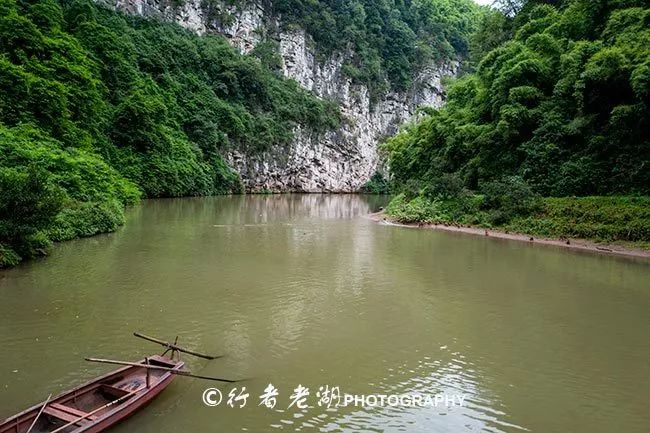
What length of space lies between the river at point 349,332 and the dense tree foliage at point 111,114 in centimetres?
243

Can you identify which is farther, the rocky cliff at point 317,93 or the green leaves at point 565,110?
the rocky cliff at point 317,93

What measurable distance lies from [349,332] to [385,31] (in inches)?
3261

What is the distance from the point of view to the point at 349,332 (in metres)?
8.48

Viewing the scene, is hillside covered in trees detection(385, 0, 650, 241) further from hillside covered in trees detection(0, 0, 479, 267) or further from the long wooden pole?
the long wooden pole

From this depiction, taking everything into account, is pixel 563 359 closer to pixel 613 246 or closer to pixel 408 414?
pixel 408 414

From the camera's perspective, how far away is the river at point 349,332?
18.7ft

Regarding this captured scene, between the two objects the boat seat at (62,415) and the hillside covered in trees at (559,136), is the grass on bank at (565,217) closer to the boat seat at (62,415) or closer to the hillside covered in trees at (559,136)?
the hillside covered in trees at (559,136)

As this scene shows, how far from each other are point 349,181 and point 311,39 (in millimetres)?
22632

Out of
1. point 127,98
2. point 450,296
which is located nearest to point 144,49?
point 127,98

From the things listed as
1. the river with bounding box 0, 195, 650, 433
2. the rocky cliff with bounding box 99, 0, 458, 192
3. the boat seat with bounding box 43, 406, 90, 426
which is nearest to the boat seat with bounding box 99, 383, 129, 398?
the river with bounding box 0, 195, 650, 433

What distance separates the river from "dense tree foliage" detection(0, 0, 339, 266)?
2430mm

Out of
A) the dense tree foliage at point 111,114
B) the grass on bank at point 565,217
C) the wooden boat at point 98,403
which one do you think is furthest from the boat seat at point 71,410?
the grass on bank at point 565,217

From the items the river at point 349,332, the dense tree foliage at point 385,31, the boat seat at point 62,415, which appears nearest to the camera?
the boat seat at point 62,415

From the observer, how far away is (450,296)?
11055mm
